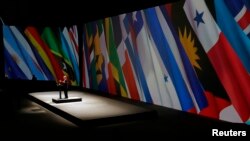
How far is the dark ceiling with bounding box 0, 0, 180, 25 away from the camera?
8297 mm

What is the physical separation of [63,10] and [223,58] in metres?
6.29

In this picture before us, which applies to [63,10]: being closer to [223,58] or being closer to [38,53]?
[38,53]

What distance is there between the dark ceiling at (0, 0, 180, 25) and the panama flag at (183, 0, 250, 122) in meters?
1.19

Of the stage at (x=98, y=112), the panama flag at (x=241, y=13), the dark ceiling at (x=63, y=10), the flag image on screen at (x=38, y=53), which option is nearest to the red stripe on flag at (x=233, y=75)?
the panama flag at (x=241, y=13)

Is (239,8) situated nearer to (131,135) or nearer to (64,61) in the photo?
(131,135)

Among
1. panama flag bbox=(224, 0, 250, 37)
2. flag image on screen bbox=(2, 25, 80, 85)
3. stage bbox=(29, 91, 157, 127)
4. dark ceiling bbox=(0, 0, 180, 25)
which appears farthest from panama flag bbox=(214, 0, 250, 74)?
flag image on screen bbox=(2, 25, 80, 85)

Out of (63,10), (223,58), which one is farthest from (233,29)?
(63,10)

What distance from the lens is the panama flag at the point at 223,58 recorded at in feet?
17.0

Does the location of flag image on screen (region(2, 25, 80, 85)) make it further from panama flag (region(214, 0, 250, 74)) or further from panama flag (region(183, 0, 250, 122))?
panama flag (region(214, 0, 250, 74))

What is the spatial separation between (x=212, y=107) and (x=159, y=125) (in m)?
1.08

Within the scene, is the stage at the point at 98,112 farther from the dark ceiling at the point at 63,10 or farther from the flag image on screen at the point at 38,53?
the flag image on screen at the point at 38,53

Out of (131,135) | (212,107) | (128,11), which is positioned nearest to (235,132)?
(212,107)

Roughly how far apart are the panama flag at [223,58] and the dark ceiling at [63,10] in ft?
3.89

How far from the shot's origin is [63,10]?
10.2 metres
